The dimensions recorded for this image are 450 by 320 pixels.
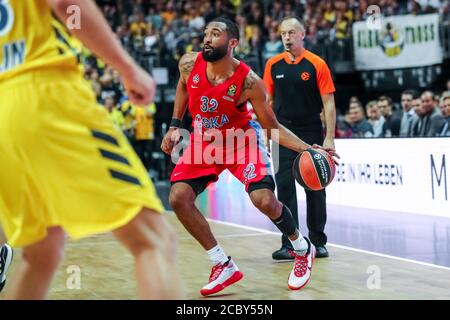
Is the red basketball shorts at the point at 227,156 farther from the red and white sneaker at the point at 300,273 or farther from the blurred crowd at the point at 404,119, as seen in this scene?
the blurred crowd at the point at 404,119

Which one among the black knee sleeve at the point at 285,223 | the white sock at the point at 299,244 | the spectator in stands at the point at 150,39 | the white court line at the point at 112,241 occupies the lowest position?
the white court line at the point at 112,241

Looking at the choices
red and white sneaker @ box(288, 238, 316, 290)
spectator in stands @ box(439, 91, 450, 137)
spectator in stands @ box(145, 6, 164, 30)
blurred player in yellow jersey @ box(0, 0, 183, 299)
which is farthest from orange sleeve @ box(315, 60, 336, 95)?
spectator in stands @ box(145, 6, 164, 30)

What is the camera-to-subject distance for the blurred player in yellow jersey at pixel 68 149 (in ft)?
9.63

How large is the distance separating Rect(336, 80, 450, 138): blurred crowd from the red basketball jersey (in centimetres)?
572

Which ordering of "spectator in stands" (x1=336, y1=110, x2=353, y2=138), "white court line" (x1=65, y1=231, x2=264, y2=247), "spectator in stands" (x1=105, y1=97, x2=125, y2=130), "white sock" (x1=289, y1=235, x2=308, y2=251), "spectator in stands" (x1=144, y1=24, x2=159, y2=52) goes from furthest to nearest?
"spectator in stands" (x1=144, y1=24, x2=159, y2=52), "spectator in stands" (x1=105, y1=97, x2=125, y2=130), "spectator in stands" (x1=336, y1=110, x2=353, y2=138), "white court line" (x1=65, y1=231, x2=264, y2=247), "white sock" (x1=289, y1=235, x2=308, y2=251)

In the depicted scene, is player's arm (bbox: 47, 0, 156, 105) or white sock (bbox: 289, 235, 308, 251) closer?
player's arm (bbox: 47, 0, 156, 105)

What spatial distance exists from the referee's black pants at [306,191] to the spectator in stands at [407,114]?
486cm

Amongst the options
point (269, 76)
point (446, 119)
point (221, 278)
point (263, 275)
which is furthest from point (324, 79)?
point (446, 119)

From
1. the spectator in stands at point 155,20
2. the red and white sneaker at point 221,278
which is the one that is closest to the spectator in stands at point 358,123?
the red and white sneaker at point 221,278

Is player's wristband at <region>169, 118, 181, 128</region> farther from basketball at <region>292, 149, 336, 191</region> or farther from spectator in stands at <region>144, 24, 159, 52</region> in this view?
spectator in stands at <region>144, 24, 159, 52</region>

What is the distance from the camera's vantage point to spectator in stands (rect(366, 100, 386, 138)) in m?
13.0

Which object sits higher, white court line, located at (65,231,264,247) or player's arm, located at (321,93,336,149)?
player's arm, located at (321,93,336,149)

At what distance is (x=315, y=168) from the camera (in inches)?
245
